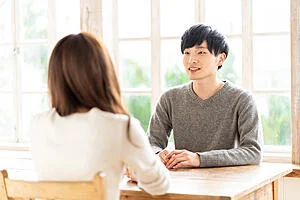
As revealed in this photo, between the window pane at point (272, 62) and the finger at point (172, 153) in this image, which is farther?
the window pane at point (272, 62)

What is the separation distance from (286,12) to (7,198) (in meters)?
2.29

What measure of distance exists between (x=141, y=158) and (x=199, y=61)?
3.83ft

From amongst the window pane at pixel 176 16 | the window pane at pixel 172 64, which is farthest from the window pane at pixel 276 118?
the window pane at pixel 176 16

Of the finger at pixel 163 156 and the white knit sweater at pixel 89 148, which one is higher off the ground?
the white knit sweater at pixel 89 148

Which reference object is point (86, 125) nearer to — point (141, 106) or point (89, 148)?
point (89, 148)

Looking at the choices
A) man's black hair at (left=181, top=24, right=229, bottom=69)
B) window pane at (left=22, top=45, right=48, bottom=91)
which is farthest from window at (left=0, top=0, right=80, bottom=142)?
man's black hair at (left=181, top=24, right=229, bottom=69)

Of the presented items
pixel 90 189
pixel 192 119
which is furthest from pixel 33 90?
pixel 90 189

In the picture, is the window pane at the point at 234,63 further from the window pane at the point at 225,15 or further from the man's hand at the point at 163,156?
the man's hand at the point at 163,156

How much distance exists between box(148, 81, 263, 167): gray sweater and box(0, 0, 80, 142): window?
153 cm

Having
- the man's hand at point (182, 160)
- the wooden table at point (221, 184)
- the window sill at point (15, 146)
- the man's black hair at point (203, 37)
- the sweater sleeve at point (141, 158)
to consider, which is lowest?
the window sill at point (15, 146)

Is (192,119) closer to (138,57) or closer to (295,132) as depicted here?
(295,132)

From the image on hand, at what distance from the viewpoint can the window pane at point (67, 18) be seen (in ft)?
14.6

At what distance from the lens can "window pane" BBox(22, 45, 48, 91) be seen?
461cm

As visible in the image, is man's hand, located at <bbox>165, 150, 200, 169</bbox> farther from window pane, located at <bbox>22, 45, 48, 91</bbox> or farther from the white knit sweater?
window pane, located at <bbox>22, 45, 48, 91</bbox>
